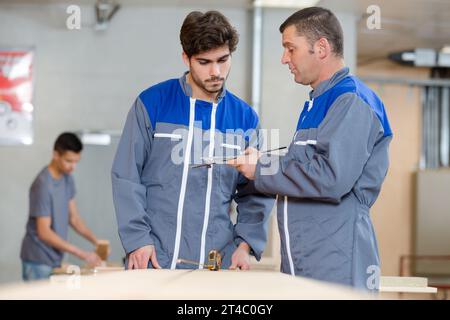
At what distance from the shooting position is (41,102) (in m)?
4.61

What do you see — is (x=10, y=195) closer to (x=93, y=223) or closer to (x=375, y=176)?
(x=93, y=223)

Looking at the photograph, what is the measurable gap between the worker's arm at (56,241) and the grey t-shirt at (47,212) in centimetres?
3

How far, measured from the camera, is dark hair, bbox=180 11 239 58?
1.50 m

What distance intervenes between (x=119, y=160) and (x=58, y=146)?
2.10 m

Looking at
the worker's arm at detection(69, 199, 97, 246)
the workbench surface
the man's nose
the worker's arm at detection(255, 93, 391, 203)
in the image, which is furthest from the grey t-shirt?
the workbench surface

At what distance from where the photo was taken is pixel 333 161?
130 centimetres

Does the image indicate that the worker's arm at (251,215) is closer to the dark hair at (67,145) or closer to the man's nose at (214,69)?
the man's nose at (214,69)

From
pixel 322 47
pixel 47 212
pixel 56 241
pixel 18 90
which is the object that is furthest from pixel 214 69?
pixel 18 90

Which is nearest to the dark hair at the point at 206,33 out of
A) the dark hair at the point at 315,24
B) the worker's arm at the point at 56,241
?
the dark hair at the point at 315,24

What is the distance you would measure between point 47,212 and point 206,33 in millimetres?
2093

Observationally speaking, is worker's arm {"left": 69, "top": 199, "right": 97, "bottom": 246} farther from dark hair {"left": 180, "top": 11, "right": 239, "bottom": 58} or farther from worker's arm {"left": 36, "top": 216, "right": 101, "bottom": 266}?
dark hair {"left": 180, "top": 11, "right": 239, "bottom": 58}

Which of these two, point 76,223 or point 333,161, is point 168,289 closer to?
point 333,161

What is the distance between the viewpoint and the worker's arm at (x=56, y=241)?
10.7ft

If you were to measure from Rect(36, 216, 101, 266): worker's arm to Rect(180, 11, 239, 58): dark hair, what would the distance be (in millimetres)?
1868
